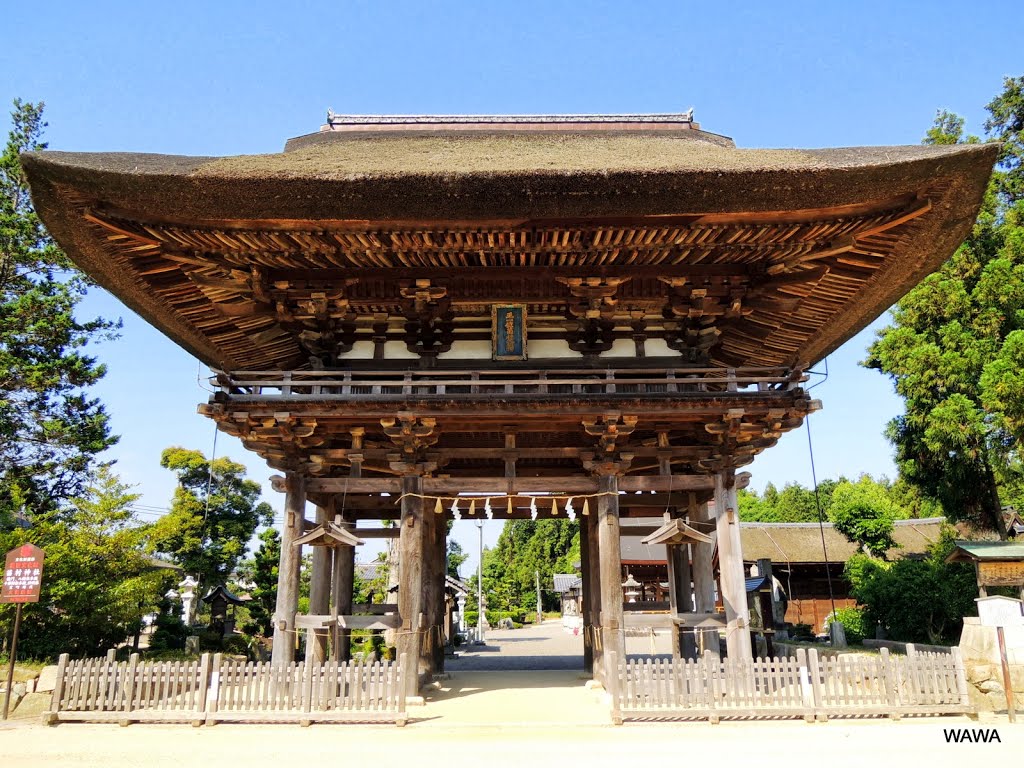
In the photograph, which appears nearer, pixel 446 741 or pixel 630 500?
pixel 446 741

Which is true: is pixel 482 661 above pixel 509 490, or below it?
below

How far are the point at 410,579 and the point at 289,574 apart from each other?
2.13 metres

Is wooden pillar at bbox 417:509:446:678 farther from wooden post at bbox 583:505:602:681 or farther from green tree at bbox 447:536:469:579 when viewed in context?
green tree at bbox 447:536:469:579

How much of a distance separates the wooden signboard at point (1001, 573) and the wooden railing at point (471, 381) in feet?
31.6

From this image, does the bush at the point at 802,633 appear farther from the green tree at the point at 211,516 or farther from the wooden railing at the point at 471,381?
the green tree at the point at 211,516

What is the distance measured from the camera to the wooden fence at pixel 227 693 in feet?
29.0

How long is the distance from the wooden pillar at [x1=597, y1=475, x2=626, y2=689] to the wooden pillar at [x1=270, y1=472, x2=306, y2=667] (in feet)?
16.2

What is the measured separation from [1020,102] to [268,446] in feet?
104

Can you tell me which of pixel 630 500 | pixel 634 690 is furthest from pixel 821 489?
pixel 634 690

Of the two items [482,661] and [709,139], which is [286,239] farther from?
[482,661]

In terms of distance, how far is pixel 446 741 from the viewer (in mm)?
8000

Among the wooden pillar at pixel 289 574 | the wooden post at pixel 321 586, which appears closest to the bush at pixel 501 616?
the wooden post at pixel 321 586

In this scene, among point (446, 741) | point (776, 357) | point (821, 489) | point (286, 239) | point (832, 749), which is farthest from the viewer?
point (821, 489)

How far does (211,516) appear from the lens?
33469 millimetres
